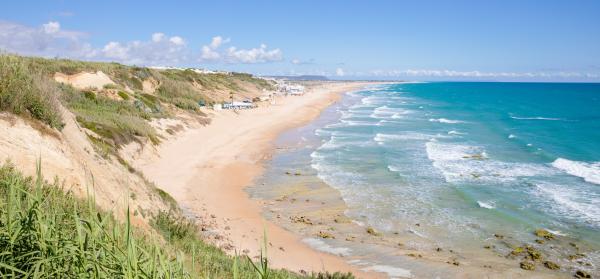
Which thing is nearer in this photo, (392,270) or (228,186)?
(392,270)

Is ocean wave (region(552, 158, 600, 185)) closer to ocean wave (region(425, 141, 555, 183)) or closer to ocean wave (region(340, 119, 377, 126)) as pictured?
ocean wave (region(425, 141, 555, 183))

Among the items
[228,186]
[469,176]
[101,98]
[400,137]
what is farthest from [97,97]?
[469,176]

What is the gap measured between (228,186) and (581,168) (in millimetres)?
22173

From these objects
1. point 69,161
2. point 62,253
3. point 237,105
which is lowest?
point 237,105

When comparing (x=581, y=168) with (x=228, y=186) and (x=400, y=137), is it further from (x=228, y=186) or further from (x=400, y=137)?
(x=228, y=186)

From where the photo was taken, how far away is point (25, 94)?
10531 millimetres

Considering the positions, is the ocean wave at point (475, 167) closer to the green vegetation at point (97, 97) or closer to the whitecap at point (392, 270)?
the whitecap at point (392, 270)

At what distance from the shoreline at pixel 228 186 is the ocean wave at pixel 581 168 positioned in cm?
1865

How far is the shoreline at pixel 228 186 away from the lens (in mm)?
14633

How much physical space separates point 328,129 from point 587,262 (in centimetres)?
3368

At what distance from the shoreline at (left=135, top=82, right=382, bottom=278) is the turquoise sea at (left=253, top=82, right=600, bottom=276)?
2413 millimetres

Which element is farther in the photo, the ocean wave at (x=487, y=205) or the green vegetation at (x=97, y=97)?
the ocean wave at (x=487, y=205)

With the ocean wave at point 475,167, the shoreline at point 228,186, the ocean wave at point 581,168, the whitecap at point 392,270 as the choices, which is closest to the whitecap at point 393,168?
the ocean wave at point 475,167

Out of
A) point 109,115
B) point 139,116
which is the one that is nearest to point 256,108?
point 139,116
